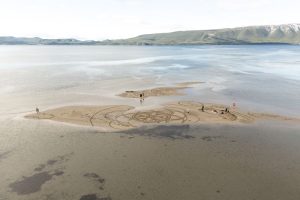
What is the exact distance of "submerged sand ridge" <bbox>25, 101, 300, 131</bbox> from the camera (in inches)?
2103

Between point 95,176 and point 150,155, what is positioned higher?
point 150,155

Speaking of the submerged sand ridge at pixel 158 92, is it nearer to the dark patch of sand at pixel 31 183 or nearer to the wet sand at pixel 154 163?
the wet sand at pixel 154 163

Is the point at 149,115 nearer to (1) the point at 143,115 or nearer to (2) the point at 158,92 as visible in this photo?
(1) the point at 143,115

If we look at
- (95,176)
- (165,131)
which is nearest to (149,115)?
(165,131)

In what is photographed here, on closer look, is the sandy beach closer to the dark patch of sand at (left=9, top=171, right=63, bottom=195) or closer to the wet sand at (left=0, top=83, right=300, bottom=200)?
the wet sand at (left=0, top=83, right=300, bottom=200)

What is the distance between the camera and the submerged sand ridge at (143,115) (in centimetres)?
5341

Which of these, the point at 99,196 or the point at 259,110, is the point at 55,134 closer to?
the point at 99,196

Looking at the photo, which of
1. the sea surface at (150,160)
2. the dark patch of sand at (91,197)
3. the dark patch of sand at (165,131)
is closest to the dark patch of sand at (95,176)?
the sea surface at (150,160)

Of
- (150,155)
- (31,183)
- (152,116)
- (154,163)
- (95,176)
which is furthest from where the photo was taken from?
(152,116)

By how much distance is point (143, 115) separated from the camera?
57.6 metres

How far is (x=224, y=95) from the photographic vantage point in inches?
3019

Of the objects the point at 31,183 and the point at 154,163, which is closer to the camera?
the point at 31,183

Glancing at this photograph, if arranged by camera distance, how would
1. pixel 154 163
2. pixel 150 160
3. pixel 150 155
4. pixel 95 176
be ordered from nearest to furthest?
pixel 95 176 → pixel 154 163 → pixel 150 160 → pixel 150 155

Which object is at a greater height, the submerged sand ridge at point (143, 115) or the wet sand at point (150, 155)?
the submerged sand ridge at point (143, 115)
